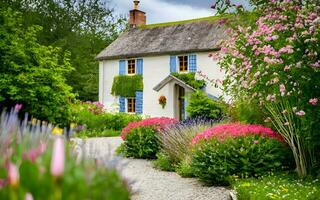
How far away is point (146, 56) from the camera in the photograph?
89.9 ft

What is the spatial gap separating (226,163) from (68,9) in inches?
1427

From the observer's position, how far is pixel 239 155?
9492mm

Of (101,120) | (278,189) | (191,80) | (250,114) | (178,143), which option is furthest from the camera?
(191,80)

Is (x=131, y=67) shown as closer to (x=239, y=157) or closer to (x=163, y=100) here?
(x=163, y=100)

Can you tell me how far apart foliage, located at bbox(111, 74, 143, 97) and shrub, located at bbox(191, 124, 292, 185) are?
17.8m

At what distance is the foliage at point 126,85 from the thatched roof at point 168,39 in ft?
4.60

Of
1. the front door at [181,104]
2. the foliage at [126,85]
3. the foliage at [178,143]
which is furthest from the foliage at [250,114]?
the foliage at [126,85]

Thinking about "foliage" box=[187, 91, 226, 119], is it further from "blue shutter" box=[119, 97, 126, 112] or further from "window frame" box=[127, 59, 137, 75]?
"blue shutter" box=[119, 97, 126, 112]

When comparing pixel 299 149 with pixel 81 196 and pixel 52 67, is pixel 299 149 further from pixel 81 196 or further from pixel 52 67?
pixel 81 196

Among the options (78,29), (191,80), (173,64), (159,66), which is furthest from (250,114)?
(78,29)

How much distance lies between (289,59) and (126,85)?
68.4ft

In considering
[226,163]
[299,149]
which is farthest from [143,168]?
[299,149]

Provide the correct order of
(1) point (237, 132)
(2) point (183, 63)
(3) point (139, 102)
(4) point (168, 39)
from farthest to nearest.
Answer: (4) point (168, 39) < (3) point (139, 102) < (2) point (183, 63) < (1) point (237, 132)

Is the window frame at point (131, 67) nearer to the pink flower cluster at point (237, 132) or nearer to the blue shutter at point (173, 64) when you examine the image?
the blue shutter at point (173, 64)
